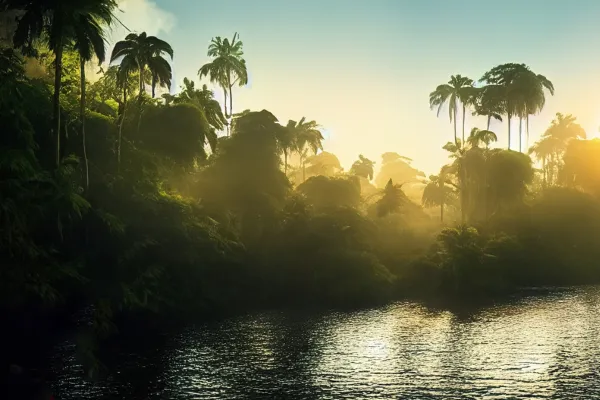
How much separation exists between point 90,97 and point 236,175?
22.4 m

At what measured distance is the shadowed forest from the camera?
1507 inches

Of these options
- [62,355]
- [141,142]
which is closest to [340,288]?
[141,142]

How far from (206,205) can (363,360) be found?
115ft

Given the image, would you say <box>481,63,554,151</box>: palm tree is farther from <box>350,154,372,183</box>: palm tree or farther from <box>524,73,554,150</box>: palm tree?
<box>350,154,372,183</box>: palm tree

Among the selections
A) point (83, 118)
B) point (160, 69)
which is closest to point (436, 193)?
point (160, 69)

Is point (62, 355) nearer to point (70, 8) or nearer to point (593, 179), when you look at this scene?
point (70, 8)

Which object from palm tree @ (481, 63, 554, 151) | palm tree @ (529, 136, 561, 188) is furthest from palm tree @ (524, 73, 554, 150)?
palm tree @ (529, 136, 561, 188)

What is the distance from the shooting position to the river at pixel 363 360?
96.3 ft

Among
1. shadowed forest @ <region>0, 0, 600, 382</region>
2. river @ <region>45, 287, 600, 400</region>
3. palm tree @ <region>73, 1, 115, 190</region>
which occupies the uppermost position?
palm tree @ <region>73, 1, 115, 190</region>

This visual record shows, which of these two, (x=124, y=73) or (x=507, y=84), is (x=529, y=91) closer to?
(x=507, y=84)

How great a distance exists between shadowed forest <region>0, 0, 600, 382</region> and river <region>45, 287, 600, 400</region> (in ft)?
17.1

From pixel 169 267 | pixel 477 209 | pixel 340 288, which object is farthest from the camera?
pixel 477 209

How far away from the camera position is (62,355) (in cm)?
3603

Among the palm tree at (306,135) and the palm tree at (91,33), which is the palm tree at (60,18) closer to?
the palm tree at (91,33)
